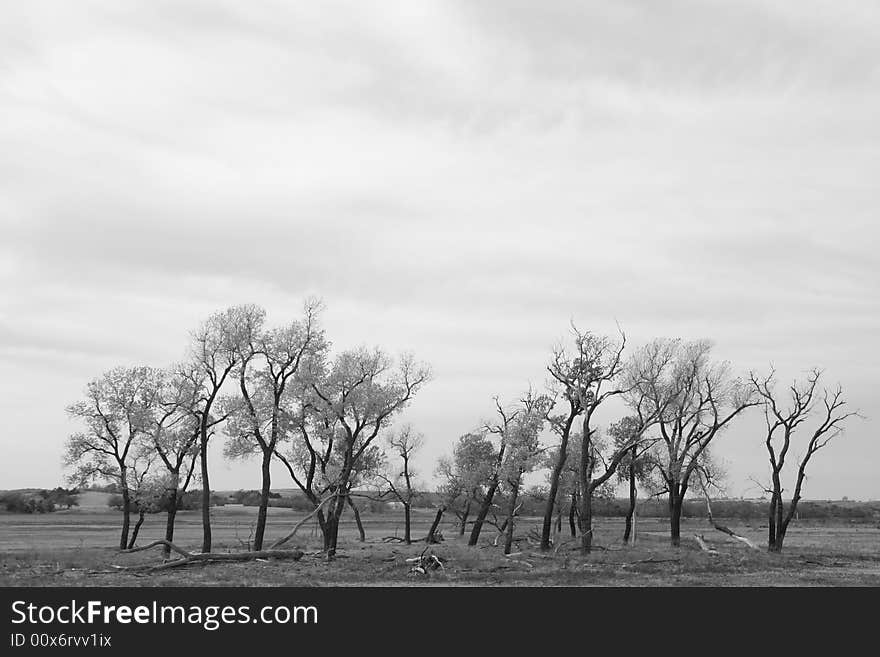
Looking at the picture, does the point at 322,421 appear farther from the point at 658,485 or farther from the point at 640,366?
the point at 658,485

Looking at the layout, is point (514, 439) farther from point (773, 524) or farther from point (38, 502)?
point (38, 502)

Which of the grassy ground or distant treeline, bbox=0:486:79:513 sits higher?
the grassy ground

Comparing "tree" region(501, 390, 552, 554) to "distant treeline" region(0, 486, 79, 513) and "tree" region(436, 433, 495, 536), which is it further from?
"distant treeline" region(0, 486, 79, 513)

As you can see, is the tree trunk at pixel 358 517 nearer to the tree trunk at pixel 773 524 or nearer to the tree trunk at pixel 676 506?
the tree trunk at pixel 676 506

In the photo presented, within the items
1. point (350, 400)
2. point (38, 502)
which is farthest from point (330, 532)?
point (38, 502)

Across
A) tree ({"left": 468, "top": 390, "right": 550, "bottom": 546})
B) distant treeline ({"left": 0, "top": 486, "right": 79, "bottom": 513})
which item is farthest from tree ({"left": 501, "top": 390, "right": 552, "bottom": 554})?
distant treeline ({"left": 0, "top": 486, "right": 79, "bottom": 513})

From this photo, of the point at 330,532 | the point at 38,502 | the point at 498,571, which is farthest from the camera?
the point at 38,502

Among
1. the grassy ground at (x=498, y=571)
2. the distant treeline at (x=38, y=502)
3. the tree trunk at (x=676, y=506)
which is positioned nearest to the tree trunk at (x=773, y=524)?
the grassy ground at (x=498, y=571)

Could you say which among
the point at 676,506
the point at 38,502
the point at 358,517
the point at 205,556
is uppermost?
the point at 676,506

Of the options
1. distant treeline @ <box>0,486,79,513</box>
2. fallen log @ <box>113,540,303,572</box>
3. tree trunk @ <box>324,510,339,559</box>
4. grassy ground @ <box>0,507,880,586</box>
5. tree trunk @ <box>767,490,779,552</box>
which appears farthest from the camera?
distant treeline @ <box>0,486,79,513</box>

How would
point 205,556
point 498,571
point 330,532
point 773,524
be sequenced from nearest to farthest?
point 498,571 < point 205,556 < point 330,532 < point 773,524

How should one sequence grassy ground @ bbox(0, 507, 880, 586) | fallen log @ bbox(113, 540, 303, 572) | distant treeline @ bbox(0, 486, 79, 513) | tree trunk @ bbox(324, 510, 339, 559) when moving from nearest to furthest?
grassy ground @ bbox(0, 507, 880, 586) → fallen log @ bbox(113, 540, 303, 572) → tree trunk @ bbox(324, 510, 339, 559) → distant treeline @ bbox(0, 486, 79, 513)
